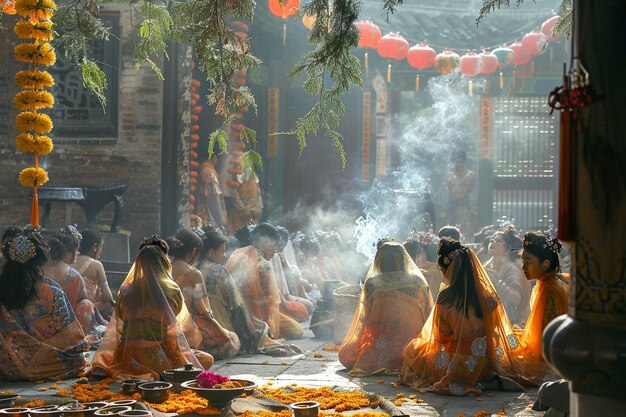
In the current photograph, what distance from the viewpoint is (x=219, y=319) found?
1070cm

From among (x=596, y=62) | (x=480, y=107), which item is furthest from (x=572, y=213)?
A: (x=480, y=107)

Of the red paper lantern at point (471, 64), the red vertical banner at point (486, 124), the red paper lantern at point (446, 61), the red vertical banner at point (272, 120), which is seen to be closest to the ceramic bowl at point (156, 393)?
the red vertical banner at point (272, 120)

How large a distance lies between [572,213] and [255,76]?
16435mm

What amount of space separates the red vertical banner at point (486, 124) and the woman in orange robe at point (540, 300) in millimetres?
13292

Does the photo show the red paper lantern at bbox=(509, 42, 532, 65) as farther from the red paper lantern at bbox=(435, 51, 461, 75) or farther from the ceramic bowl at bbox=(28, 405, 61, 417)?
the ceramic bowl at bbox=(28, 405, 61, 417)

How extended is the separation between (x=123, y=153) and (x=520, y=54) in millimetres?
8843

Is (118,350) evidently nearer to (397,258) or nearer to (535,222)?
(397,258)

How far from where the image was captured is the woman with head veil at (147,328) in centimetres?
860

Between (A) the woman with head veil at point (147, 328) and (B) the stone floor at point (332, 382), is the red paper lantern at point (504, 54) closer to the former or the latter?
(B) the stone floor at point (332, 382)

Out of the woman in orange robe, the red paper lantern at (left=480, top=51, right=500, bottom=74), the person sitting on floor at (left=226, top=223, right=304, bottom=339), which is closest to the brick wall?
the person sitting on floor at (left=226, top=223, right=304, bottom=339)

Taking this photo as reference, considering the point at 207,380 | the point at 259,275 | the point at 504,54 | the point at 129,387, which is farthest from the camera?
the point at 504,54

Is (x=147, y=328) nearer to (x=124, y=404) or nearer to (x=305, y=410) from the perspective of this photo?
(x=124, y=404)

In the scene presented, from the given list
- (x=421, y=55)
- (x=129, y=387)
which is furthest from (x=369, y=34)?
(x=129, y=387)

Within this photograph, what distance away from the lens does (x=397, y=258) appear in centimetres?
963
